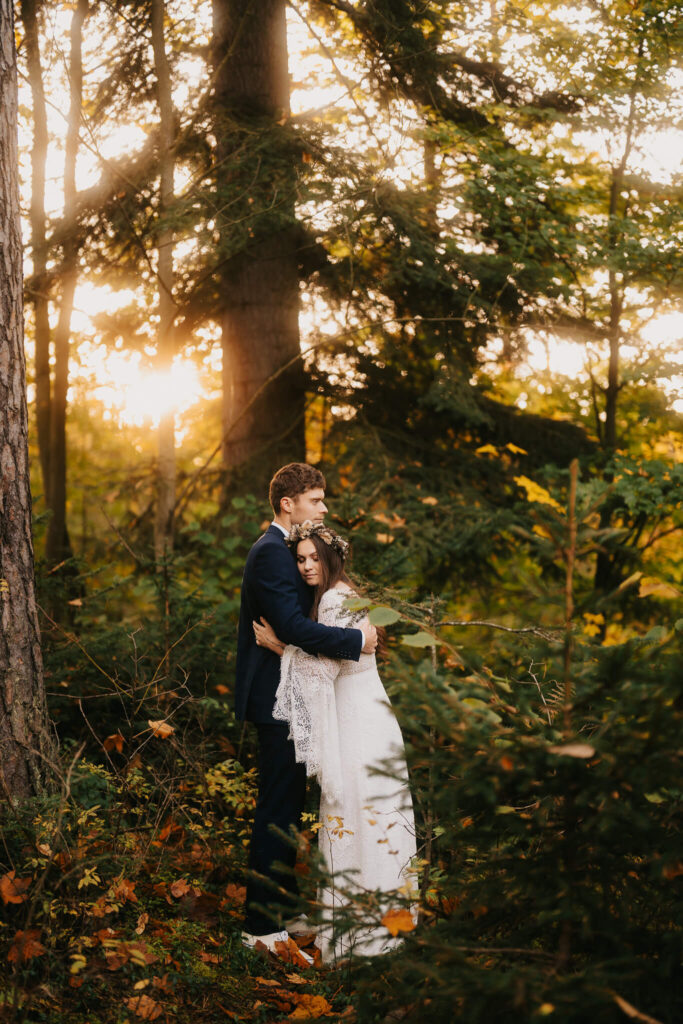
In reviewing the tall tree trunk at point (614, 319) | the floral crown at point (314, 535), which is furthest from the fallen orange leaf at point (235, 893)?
the tall tree trunk at point (614, 319)

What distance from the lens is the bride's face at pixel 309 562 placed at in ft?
14.6

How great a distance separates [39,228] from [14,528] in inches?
199

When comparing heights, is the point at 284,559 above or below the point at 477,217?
below

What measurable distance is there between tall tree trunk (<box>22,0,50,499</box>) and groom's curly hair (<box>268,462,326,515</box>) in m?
4.52

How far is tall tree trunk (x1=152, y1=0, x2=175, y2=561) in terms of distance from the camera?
752 cm

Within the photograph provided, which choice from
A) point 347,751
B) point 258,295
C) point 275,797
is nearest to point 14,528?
point 275,797

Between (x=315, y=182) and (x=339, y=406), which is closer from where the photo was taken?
(x=315, y=182)

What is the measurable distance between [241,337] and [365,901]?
23.3 ft

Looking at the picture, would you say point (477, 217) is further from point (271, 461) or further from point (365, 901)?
point (365, 901)

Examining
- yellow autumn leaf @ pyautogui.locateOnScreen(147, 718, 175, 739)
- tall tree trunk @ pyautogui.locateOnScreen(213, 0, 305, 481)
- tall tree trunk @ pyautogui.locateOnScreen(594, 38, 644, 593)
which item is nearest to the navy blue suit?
yellow autumn leaf @ pyautogui.locateOnScreen(147, 718, 175, 739)

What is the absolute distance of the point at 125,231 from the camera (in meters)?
8.06

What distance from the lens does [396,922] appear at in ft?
9.62

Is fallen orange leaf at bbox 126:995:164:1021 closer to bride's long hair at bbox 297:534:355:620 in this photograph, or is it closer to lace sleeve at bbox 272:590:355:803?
lace sleeve at bbox 272:590:355:803

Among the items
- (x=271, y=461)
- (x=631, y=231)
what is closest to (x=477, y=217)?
(x=631, y=231)
